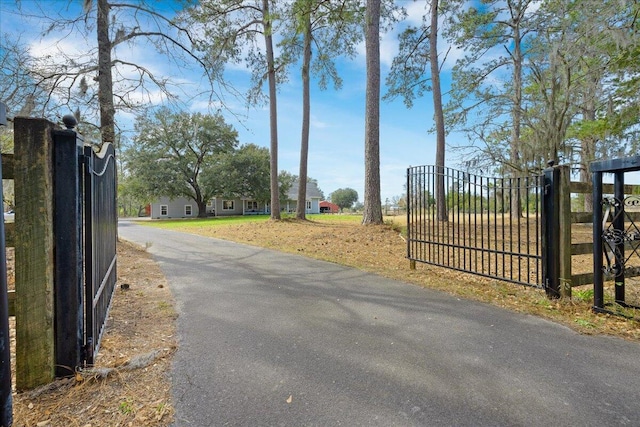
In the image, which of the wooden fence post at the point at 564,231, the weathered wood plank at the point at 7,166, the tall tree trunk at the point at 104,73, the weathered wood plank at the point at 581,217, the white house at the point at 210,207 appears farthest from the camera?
the white house at the point at 210,207

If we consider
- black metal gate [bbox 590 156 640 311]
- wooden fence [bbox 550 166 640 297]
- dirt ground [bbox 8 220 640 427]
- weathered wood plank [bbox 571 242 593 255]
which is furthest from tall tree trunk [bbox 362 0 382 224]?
black metal gate [bbox 590 156 640 311]

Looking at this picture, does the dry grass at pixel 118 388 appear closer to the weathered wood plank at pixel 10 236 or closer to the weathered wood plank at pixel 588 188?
the weathered wood plank at pixel 10 236

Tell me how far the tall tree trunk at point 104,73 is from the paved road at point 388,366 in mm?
5977

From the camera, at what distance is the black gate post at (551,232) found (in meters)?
3.84

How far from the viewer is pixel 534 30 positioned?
1273 centimetres

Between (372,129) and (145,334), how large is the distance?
837 cm

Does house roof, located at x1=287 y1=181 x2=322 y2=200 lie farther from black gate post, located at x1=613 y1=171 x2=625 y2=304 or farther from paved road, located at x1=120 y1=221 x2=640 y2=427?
black gate post, located at x1=613 y1=171 x2=625 y2=304

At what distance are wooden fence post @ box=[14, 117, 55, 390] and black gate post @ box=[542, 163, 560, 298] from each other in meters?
4.88

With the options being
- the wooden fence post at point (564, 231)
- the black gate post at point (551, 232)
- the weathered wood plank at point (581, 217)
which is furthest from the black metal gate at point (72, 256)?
the weathered wood plank at point (581, 217)

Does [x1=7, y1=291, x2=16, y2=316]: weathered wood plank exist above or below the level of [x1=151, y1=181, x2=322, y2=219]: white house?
below

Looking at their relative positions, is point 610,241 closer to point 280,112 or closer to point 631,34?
point 631,34

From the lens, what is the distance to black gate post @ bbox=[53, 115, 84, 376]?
6.86 feet

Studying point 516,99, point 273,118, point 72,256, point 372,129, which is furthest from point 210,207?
point 72,256

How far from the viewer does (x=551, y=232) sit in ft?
12.7
